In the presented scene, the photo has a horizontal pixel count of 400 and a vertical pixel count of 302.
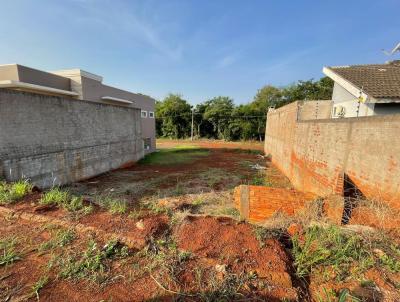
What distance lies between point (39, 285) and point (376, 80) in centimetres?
1043

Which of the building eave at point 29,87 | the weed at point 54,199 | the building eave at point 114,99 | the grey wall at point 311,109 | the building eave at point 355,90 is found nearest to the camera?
the weed at point 54,199

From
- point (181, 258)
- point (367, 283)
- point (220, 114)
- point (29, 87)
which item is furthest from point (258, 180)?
point (220, 114)

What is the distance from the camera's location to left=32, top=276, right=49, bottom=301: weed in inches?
76.7

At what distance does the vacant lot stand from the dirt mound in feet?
0.04

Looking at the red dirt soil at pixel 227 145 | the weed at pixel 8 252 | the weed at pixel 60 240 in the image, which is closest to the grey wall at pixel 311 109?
the weed at pixel 60 240

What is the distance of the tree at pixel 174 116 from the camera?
28.8 m

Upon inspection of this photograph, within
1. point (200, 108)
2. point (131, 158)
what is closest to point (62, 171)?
point (131, 158)

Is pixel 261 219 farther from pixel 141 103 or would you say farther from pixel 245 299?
pixel 141 103

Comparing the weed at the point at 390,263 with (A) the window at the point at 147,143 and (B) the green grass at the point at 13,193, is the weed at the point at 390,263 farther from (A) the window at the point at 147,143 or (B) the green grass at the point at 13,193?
(A) the window at the point at 147,143

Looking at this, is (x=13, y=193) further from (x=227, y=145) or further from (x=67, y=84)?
(x=227, y=145)

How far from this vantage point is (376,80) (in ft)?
23.7

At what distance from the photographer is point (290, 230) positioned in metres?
3.12

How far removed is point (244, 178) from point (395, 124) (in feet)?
21.4

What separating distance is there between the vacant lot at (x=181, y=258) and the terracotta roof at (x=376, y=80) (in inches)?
214
